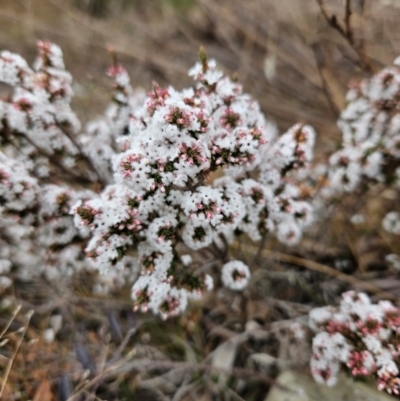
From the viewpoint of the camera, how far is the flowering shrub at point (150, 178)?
2.16m

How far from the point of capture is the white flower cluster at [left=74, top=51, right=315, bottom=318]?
2.12 m

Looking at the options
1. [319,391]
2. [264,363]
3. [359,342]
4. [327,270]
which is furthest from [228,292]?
[359,342]

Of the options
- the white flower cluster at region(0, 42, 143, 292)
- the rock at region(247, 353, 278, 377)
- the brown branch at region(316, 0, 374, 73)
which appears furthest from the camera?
the rock at region(247, 353, 278, 377)

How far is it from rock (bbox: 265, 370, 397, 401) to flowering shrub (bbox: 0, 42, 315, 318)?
3.65ft

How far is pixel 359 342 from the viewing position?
2646 mm

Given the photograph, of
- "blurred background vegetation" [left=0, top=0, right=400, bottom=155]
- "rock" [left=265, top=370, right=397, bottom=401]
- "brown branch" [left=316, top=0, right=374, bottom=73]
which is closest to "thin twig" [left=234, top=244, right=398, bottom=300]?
"rock" [left=265, top=370, right=397, bottom=401]

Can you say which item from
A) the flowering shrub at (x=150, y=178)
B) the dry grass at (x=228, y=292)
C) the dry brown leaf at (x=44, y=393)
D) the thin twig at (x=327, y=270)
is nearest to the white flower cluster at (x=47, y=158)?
the flowering shrub at (x=150, y=178)

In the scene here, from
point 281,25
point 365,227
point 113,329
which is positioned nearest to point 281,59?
point 281,25

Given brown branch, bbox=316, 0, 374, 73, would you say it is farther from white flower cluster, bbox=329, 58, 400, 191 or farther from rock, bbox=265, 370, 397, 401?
rock, bbox=265, 370, 397, 401

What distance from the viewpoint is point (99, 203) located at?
91.3 inches

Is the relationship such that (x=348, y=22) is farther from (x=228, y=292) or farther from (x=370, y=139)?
(x=228, y=292)

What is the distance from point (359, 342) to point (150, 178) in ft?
5.79

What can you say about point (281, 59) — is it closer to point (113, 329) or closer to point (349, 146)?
point (349, 146)

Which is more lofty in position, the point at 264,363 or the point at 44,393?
the point at 264,363
